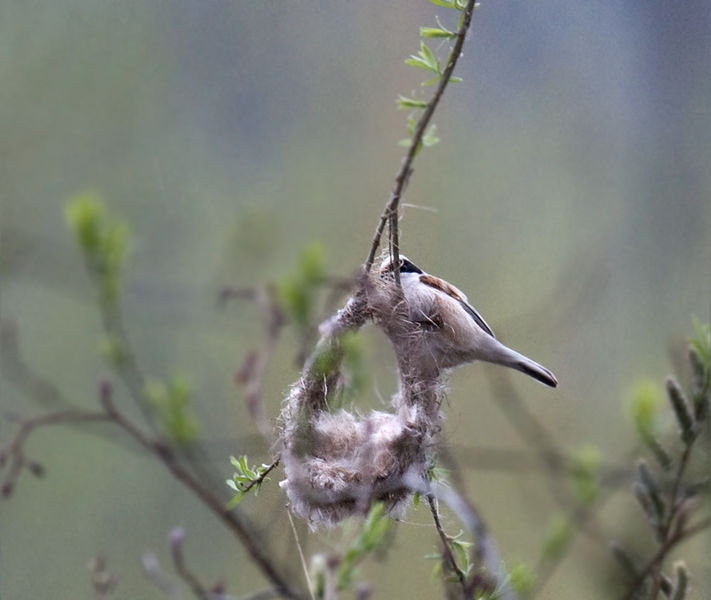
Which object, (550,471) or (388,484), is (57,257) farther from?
(550,471)

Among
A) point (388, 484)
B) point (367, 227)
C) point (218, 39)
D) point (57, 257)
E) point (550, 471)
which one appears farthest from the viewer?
point (218, 39)

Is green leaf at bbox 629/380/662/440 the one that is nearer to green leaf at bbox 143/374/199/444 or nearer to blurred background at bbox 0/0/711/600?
green leaf at bbox 143/374/199/444

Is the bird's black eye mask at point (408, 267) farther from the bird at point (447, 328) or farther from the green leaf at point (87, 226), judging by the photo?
the green leaf at point (87, 226)

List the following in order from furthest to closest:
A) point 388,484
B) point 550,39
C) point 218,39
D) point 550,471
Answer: point 218,39
point 550,39
point 388,484
point 550,471

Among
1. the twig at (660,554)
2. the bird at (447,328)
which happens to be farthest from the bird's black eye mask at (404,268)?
the twig at (660,554)

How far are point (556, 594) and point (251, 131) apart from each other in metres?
3.04

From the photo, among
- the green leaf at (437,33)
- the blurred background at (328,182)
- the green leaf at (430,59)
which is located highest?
the green leaf at (437,33)

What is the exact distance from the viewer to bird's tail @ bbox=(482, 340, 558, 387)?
268 cm

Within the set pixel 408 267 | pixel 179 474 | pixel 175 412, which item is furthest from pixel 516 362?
pixel 179 474

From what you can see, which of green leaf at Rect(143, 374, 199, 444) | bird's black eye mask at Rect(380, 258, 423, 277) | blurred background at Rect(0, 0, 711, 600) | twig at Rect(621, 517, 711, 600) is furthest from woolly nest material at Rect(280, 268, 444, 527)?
blurred background at Rect(0, 0, 711, 600)

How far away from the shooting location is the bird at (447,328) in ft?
8.48

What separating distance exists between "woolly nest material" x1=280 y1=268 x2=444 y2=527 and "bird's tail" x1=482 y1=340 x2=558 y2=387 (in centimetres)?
26

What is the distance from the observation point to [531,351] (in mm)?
3801

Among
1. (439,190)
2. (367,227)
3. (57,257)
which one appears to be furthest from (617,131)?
(57,257)
